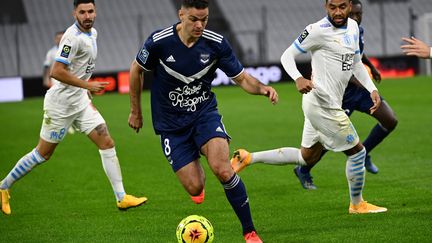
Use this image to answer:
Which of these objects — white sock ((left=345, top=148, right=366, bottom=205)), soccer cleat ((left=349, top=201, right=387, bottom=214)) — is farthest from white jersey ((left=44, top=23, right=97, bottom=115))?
soccer cleat ((left=349, top=201, right=387, bottom=214))

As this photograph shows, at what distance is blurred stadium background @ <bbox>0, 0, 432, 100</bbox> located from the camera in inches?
1389

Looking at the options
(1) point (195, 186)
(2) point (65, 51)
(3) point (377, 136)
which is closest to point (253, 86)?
(1) point (195, 186)

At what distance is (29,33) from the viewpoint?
121 feet

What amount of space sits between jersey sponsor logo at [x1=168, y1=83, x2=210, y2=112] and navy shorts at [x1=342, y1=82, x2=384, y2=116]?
132 inches

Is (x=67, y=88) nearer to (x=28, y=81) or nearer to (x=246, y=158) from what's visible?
(x=246, y=158)

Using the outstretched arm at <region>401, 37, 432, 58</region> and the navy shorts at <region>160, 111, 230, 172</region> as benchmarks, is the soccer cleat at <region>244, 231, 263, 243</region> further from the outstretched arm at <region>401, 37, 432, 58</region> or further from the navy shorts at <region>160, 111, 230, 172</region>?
the outstretched arm at <region>401, 37, 432, 58</region>

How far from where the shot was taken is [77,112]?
9844mm

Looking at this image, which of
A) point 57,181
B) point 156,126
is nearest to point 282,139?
point 57,181

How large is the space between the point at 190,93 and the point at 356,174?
193cm

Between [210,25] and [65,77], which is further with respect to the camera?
[210,25]

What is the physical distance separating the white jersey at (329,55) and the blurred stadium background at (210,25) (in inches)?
969

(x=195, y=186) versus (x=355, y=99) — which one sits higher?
(x=195, y=186)

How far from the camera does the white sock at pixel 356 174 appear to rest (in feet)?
27.9

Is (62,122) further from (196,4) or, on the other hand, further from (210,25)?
(210,25)
